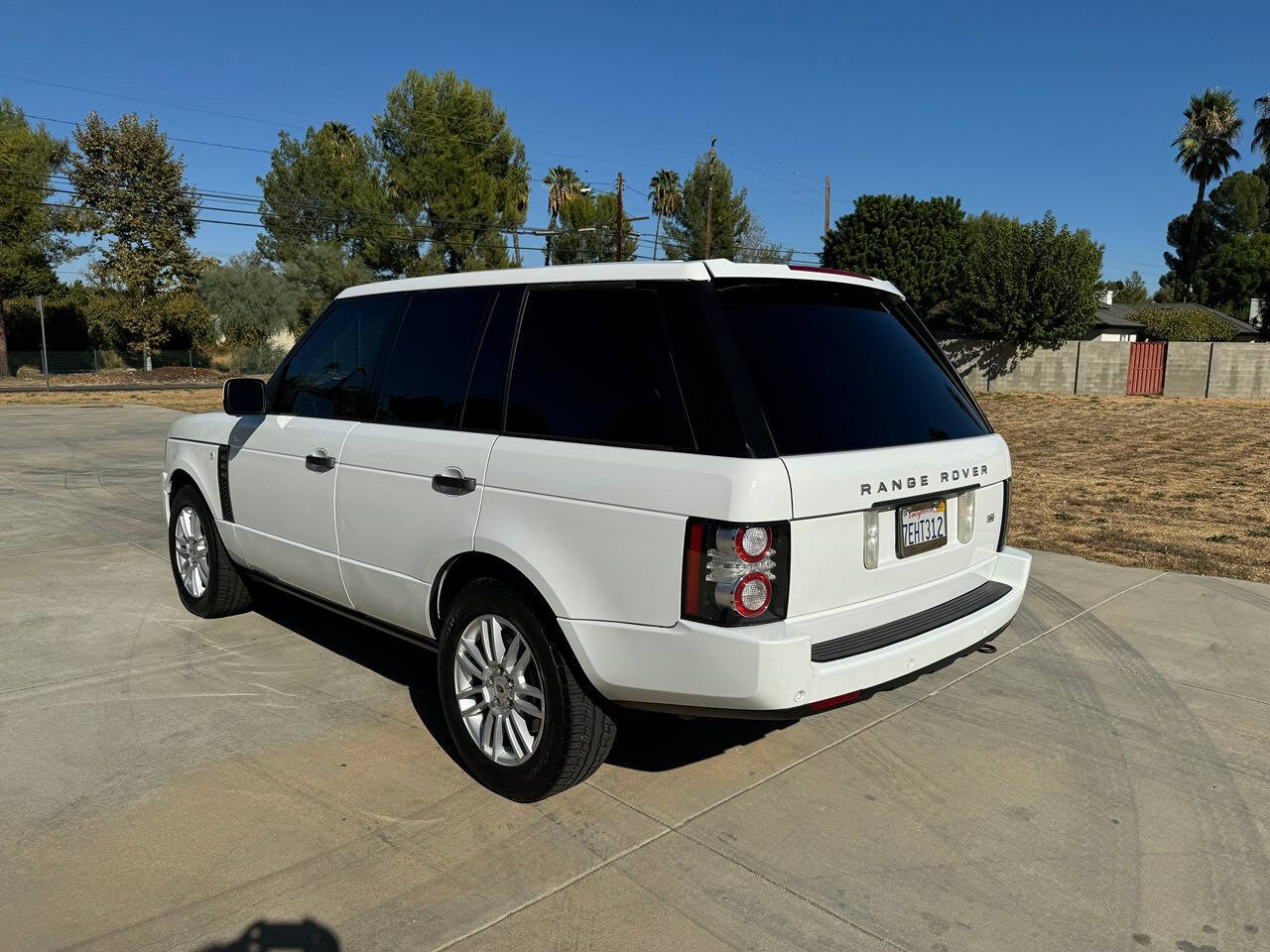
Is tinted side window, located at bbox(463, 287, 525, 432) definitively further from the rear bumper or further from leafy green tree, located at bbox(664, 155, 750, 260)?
leafy green tree, located at bbox(664, 155, 750, 260)

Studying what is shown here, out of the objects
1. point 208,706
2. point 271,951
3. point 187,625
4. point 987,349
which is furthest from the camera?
point 987,349

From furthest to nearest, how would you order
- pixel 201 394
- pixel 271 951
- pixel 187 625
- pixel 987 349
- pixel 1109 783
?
pixel 987 349 → pixel 201 394 → pixel 187 625 → pixel 1109 783 → pixel 271 951

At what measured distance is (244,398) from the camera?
4723mm

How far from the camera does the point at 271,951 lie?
259 centimetres

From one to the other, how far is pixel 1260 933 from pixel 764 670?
1.63m

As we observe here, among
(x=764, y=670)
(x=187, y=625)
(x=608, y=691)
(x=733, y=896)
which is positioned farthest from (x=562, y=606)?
(x=187, y=625)

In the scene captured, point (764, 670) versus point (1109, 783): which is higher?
point (764, 670)

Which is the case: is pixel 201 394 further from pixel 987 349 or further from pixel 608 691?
pixel 608 691

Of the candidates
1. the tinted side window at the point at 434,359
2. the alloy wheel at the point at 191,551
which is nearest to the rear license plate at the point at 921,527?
the tinted side window at the point at 434,359

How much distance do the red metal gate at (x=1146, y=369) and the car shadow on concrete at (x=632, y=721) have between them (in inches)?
1309

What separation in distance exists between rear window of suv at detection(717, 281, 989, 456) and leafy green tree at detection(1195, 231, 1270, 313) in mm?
77837

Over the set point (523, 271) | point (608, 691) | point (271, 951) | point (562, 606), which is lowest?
point (271, 951)

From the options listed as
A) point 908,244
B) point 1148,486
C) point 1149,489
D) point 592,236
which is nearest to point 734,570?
point 1149,489

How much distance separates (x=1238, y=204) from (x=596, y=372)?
321 ft
